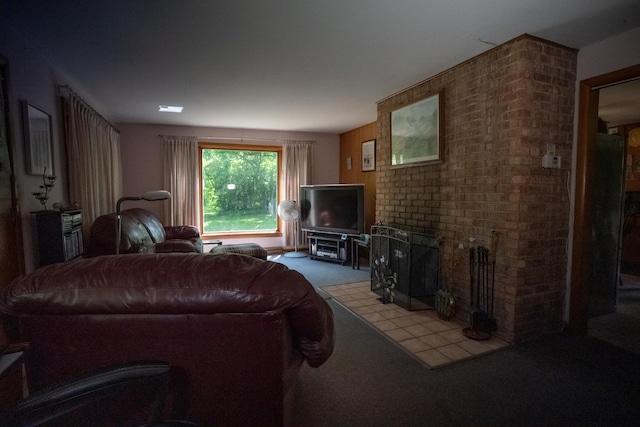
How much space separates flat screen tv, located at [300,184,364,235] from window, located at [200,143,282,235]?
78 cm

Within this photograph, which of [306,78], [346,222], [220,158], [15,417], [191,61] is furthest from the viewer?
[220,158]

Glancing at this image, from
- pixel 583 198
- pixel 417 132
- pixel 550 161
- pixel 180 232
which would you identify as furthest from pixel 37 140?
pixel 583 198

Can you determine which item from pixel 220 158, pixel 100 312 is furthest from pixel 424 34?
pixel 220 158

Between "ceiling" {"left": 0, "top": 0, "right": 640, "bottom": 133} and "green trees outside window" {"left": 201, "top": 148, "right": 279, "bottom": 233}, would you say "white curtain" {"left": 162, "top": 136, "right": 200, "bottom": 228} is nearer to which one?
"green trees outside window" {"left": 201, "top": 148, "right": 279, "bottom": 233}

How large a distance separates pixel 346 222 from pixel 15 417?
15.2 ft

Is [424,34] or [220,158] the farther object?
[220,158]

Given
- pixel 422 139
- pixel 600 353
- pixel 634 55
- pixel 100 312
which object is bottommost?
pixel 600 353

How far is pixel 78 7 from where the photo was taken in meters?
1.94

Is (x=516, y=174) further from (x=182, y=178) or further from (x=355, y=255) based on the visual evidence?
(x=182, y=178)

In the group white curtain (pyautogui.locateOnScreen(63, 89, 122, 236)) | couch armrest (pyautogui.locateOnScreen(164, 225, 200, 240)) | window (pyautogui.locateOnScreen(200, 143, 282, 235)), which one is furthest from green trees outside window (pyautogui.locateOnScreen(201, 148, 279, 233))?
white curtain (pyautogui.locateOnScreen(63, 89, 122, 236))

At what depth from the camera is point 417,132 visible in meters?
3.38

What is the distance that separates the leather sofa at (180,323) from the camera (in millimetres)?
1024

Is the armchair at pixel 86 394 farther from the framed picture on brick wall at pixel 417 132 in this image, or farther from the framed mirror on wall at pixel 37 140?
the framed picture on brick wall at pixel 417 132

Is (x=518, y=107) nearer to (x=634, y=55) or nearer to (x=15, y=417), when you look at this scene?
(x=634, y=55)
